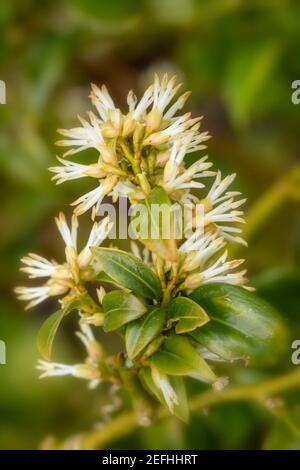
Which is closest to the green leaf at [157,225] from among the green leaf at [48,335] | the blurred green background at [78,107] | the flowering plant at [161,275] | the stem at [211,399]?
the flowering plant at [161,275]

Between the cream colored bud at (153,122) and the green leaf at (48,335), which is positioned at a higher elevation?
the cream colored bud at (153,122)

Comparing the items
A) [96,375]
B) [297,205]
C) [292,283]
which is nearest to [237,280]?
[96,375]

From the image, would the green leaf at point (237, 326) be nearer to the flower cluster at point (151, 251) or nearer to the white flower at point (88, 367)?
the flower cluster at point (151, 251)

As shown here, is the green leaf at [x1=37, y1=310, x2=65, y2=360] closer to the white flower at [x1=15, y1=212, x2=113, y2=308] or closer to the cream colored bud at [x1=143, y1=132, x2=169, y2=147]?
the white flower at [x1=15, y1=212, x2=113, y2=308]

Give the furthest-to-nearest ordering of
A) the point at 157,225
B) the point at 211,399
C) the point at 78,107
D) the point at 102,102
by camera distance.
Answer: the point at 78,107 → the point at 211,399 → the point at 102,102 → the point at 157,225

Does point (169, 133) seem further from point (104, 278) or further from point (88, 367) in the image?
point (88, 367)

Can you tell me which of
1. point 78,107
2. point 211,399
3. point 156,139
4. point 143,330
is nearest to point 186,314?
point 143,330

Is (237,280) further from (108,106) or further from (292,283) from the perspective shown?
(292,283)
